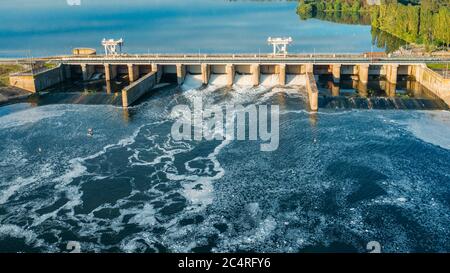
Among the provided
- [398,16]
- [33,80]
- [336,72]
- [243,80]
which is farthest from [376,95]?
[398,16]

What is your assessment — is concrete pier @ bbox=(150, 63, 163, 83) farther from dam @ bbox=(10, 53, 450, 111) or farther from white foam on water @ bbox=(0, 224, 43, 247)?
white foam on water @ bbox=(0, 224, 43, 247)

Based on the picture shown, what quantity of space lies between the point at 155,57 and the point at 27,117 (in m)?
26.3

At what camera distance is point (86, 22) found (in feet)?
538

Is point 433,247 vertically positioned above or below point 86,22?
below

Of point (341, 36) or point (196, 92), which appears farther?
point (341, 36)

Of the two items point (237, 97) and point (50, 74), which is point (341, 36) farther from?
point (50, 74)

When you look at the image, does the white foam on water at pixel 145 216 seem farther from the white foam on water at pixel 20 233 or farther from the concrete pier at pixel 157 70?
the concrete pier at pixel 157 70

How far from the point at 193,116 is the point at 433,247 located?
3436 cm

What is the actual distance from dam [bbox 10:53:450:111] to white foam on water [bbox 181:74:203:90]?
0.88ft

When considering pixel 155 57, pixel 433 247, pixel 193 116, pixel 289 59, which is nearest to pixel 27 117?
pixel 193 116

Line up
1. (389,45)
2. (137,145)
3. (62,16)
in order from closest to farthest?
(137,145) < (389,45) < (62,16)

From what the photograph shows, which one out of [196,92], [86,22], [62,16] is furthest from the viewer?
[62,16]

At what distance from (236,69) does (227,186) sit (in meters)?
42.6

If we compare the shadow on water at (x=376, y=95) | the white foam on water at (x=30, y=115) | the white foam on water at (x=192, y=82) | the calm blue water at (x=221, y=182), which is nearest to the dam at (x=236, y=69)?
the white foam on water at (x=192, y=82)
